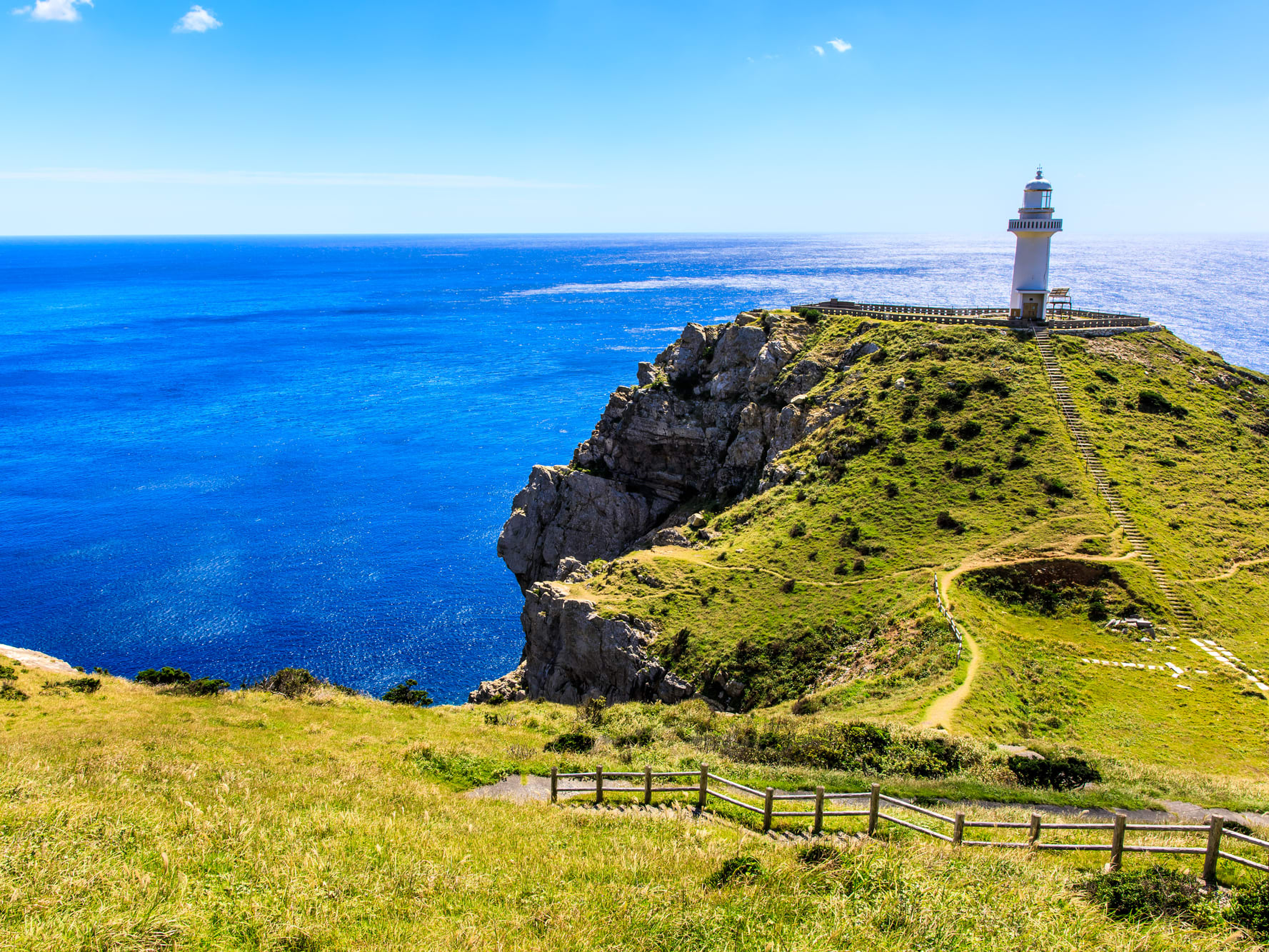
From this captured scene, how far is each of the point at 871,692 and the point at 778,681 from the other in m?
6.57

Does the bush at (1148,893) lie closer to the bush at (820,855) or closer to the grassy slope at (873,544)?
the bush at (820,855)

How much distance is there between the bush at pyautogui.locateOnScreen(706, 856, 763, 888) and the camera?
17219 millimetres

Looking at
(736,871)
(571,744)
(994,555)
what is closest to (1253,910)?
(736,871)

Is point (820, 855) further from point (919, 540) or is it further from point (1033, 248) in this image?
point (1033, 248)

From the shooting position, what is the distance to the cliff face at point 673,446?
7050 cm

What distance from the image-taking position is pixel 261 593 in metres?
79.3

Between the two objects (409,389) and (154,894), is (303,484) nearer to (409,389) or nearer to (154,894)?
(409,389)

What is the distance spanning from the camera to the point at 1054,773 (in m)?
25.1

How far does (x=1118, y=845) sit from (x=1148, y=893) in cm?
125

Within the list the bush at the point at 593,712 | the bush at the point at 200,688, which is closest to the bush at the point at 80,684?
the bush at the point at 200,688

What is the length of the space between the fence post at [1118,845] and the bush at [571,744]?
Answer: 717 inches

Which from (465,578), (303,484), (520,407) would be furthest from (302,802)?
(520,407)

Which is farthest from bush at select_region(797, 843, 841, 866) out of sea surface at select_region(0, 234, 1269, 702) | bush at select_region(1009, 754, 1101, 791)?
sea surface at select_region(0, 234, 1269, 702)

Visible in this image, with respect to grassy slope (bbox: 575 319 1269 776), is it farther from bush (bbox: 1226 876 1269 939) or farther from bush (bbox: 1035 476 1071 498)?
bush (bbox: 1226 876 1269 939)
